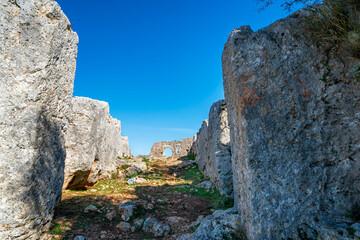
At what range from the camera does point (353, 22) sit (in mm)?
2621

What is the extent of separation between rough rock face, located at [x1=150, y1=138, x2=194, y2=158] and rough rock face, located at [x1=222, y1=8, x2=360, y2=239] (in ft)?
74.8

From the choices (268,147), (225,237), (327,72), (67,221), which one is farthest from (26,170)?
(327,72)

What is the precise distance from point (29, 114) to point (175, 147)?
23.6 metres

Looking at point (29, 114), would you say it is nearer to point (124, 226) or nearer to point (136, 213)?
point (124, 226)

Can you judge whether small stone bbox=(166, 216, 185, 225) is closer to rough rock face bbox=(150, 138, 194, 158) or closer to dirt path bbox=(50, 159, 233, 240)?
dirt path bbox=(50, 159, 233, 240)

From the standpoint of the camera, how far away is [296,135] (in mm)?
2750

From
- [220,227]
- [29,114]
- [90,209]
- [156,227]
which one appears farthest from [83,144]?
[220,227]

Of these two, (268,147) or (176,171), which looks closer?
(268,147)

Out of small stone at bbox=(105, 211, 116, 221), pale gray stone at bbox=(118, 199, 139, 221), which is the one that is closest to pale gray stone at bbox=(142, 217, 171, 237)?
pale gray stone at bbox=(118, 199, 139, 221)

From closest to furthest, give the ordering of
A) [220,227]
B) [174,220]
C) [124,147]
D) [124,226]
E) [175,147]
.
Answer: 1. [220,227]
2. [124,226]
3. [174,220]
4. [124,147]
5. [175,147]

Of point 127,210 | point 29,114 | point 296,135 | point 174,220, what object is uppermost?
point 29,114

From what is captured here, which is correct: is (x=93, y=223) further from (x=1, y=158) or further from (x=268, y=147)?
(x=268, y=147)

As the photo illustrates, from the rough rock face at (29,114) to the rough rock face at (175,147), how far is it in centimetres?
2202

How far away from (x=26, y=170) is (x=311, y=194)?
4455 mm
